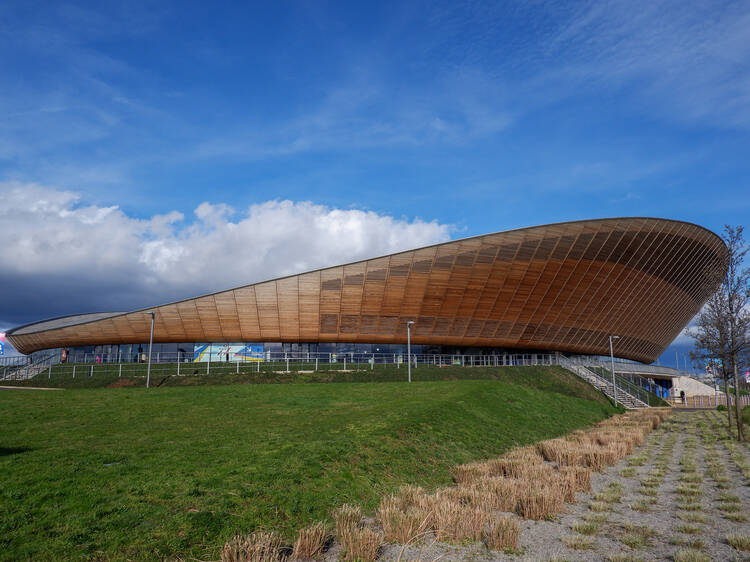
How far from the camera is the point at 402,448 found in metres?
13.5

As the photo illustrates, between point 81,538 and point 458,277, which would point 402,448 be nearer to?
point 81,538

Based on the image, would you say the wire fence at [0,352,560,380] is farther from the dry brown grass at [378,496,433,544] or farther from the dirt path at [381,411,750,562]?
the dry brown grass at [378,496,433,544]

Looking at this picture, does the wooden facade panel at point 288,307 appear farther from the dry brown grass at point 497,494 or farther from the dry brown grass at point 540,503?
the dry brown grass at point 540,503

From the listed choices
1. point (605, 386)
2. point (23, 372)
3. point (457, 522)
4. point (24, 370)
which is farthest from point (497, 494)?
point (24, 370)

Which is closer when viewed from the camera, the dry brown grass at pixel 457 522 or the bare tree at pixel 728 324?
the dry brown grass at pixel 457 522

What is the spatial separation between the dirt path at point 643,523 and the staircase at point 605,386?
2950 centimetres

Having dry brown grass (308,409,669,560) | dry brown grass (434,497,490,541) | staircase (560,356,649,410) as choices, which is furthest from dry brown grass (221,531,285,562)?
staircase (560,356,649,410)

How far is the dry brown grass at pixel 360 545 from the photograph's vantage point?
713cm

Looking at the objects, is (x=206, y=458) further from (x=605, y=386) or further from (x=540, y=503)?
(x=605, y=386)

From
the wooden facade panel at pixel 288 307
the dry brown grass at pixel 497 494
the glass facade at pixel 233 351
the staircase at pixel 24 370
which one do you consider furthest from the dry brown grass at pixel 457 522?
the staircase at pixel 24 370

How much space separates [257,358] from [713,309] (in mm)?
35375

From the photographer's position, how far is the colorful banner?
4559 centimetres

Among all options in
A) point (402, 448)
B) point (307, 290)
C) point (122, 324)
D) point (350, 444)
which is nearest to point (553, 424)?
point (402, 448)

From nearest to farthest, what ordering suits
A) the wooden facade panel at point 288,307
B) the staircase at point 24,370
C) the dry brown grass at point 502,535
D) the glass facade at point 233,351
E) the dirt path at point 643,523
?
the dirt path at point 643,523 → the dry brown grass at point 502,535 → the staircase at point 24,370 → the wooden facade panel at point 288,307 → the glass facade at point 233,351
